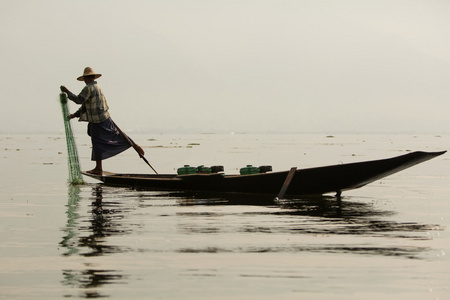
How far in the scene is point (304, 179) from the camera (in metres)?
15.2

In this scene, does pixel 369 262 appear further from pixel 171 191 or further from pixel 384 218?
pixel 171 191

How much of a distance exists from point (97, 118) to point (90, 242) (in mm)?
8837

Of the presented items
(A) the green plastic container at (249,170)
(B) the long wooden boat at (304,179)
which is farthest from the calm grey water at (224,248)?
(A) the green plastic container at (249,170)

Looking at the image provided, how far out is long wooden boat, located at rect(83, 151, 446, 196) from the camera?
47.3 ft

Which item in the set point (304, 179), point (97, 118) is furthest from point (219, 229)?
point (97, 118)

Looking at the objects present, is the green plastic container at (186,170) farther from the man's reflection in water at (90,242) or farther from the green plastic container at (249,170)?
the man's reflection in water at (90,242)

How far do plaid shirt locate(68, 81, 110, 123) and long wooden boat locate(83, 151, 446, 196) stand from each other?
232cm

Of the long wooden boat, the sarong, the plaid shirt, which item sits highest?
the plaid shirt

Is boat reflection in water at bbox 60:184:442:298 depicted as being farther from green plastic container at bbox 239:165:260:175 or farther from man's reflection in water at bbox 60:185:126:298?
green plastic container at bbox 239:165:260:175

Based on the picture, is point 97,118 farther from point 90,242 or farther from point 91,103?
point 90,242

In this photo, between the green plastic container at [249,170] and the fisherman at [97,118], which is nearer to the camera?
the green plastic container at [249,170]

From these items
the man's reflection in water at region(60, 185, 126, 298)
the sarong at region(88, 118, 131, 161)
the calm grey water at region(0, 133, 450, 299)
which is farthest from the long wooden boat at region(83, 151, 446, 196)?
the man's reflection in water at region(60, 185, 126, 298)

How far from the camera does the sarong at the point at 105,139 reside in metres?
18.6

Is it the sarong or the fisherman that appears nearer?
the fisherman
